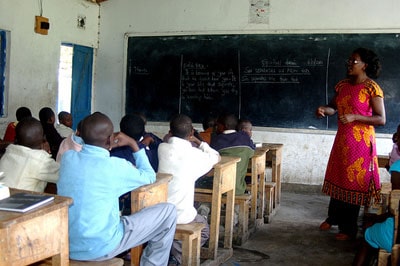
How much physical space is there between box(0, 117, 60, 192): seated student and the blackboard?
4796 mm

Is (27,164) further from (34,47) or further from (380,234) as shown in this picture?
(34,47)

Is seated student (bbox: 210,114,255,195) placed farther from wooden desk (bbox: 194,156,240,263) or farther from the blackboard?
the blackboard

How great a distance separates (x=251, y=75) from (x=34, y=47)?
9.25 feet

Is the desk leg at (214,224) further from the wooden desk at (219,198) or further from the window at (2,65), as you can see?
the window at (2,65)

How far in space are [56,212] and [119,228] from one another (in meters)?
0.55

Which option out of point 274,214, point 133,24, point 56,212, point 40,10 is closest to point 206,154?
point 56,212

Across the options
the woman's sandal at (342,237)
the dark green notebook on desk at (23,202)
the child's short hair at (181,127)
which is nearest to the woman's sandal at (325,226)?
the woman's sandal at (342,237)

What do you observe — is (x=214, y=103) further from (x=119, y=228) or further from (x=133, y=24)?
(x=119, y=228)

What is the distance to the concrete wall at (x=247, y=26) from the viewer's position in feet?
21.4

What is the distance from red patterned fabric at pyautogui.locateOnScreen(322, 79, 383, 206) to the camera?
13.6 ft

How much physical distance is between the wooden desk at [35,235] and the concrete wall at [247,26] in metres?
4.84

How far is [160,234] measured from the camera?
2.63 meters

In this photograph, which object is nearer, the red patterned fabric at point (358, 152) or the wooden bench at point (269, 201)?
the red patterned fabric at point (358, 152)

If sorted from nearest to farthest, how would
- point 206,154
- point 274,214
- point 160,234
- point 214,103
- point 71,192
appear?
point 71,192 < point 160,234 < point 206,154 < point 274,214 < point 214,103
